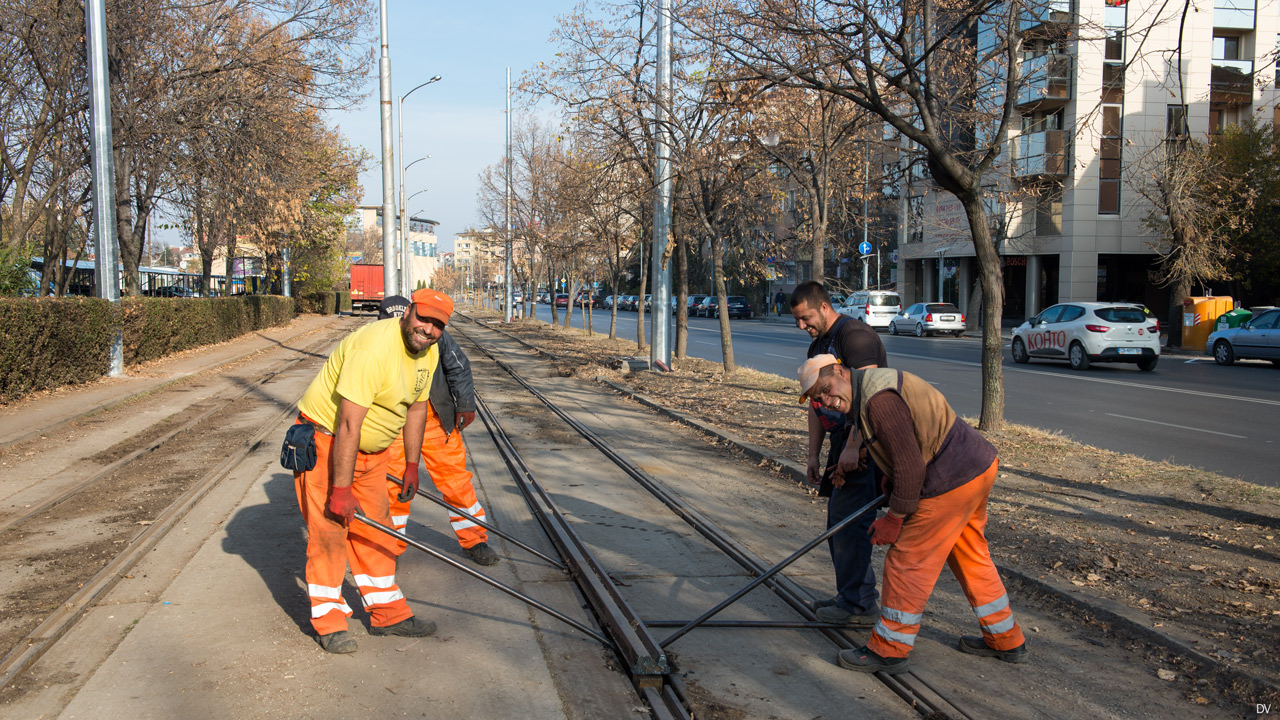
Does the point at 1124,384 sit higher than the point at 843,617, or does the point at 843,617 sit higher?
the point at 1124,384

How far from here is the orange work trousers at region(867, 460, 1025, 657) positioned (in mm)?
4129

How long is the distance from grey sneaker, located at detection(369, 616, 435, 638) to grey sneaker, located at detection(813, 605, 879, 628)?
6.80ft

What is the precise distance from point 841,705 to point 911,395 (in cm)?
140

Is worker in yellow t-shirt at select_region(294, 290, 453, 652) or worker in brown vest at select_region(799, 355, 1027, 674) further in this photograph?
worker in yellow t-shirt at select_region(294, 290, 453, 652)

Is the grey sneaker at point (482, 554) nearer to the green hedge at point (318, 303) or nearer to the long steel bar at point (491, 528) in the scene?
the long steel bar at point (491, 528)

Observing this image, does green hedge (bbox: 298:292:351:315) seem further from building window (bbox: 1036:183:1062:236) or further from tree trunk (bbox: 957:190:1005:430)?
tree trunk (bbox: 957:190:1005:430)

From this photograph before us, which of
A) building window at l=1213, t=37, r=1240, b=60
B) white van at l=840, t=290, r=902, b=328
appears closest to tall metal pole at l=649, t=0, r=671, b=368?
white van at l=840, t=290, r=902, b=328

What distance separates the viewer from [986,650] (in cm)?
446

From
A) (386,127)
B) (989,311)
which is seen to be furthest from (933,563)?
(386,127)

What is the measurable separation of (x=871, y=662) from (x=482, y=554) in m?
2.59

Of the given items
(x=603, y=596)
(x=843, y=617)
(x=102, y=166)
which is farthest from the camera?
(x=102, y=166)

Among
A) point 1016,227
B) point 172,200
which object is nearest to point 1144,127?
point 1016,227

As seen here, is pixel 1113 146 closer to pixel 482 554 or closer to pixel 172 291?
pixel 482 554

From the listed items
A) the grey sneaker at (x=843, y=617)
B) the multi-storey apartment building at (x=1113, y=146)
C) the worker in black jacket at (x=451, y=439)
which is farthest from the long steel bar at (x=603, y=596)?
the multi-storey apartment building at (x=1113, y=146)
